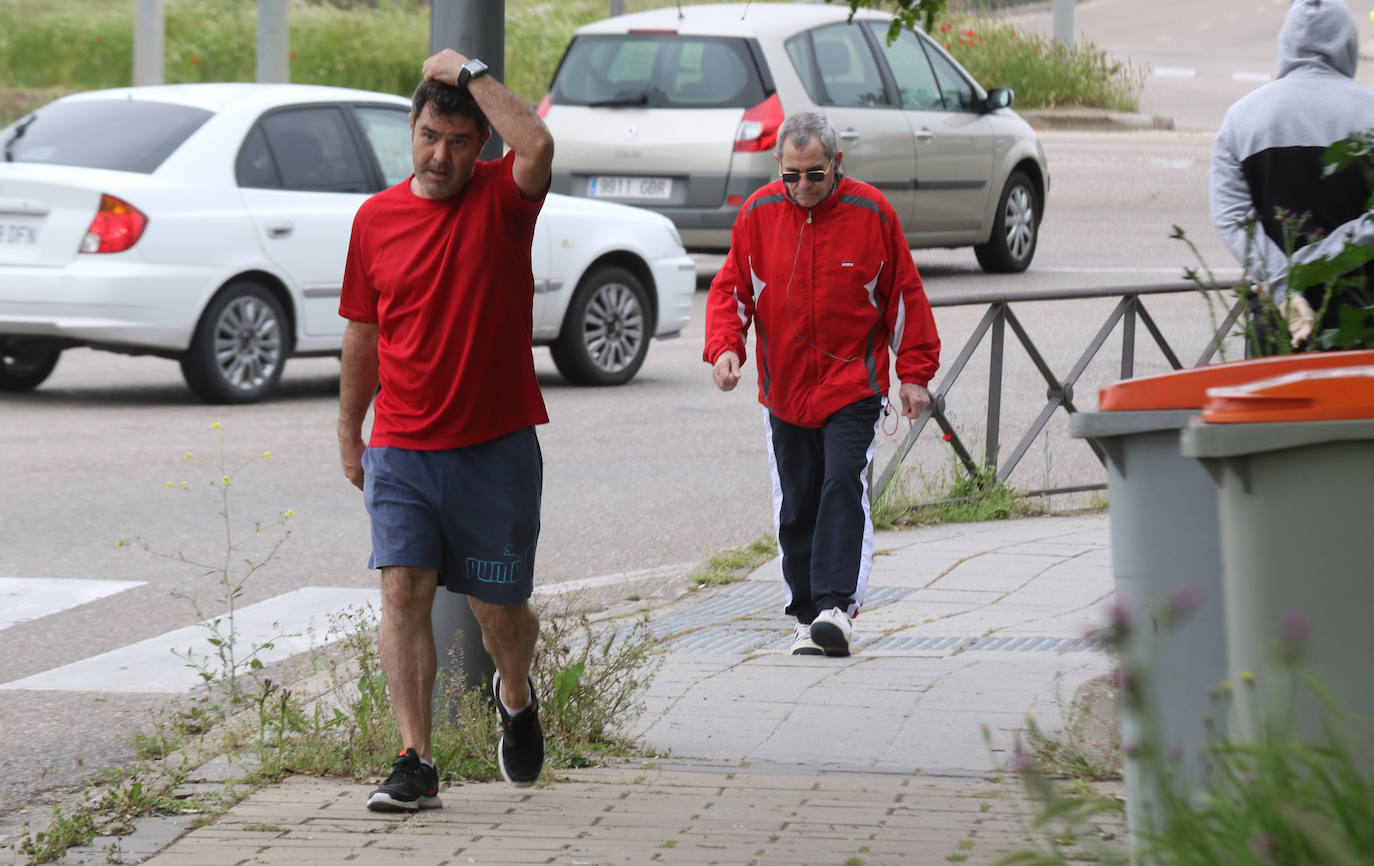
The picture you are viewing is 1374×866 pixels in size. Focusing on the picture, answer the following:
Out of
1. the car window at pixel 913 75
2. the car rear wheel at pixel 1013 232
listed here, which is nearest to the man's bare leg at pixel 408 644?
the car window at pixel 913 75

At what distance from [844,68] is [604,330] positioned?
4.47 metres

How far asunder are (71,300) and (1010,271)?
9.10m

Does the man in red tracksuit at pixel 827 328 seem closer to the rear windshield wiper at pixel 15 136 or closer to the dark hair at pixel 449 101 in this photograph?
the dark hair at pixel 449 101

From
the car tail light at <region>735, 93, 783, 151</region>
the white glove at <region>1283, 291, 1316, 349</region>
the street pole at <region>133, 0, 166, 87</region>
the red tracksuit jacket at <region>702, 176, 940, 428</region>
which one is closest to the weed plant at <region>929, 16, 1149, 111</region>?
the street pole at <region>133, 0, 166, 87</region>

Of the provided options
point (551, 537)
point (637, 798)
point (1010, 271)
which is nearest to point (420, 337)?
point (637, 798)

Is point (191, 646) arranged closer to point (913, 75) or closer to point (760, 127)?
point (760, 127)

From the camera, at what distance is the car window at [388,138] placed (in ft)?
39.8

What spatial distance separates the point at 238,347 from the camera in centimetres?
1131

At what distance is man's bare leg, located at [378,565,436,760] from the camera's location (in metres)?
4.79

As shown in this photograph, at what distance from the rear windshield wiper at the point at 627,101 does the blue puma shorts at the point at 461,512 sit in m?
11.0

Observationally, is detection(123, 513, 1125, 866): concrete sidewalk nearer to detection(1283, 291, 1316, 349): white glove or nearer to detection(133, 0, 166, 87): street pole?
detection(1283, 291, 1316, 349): white glove

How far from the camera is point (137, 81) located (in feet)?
72.0

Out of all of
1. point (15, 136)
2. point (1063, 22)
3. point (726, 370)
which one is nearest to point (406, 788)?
point (726, 370)

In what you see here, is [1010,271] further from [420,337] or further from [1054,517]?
[420,337]
